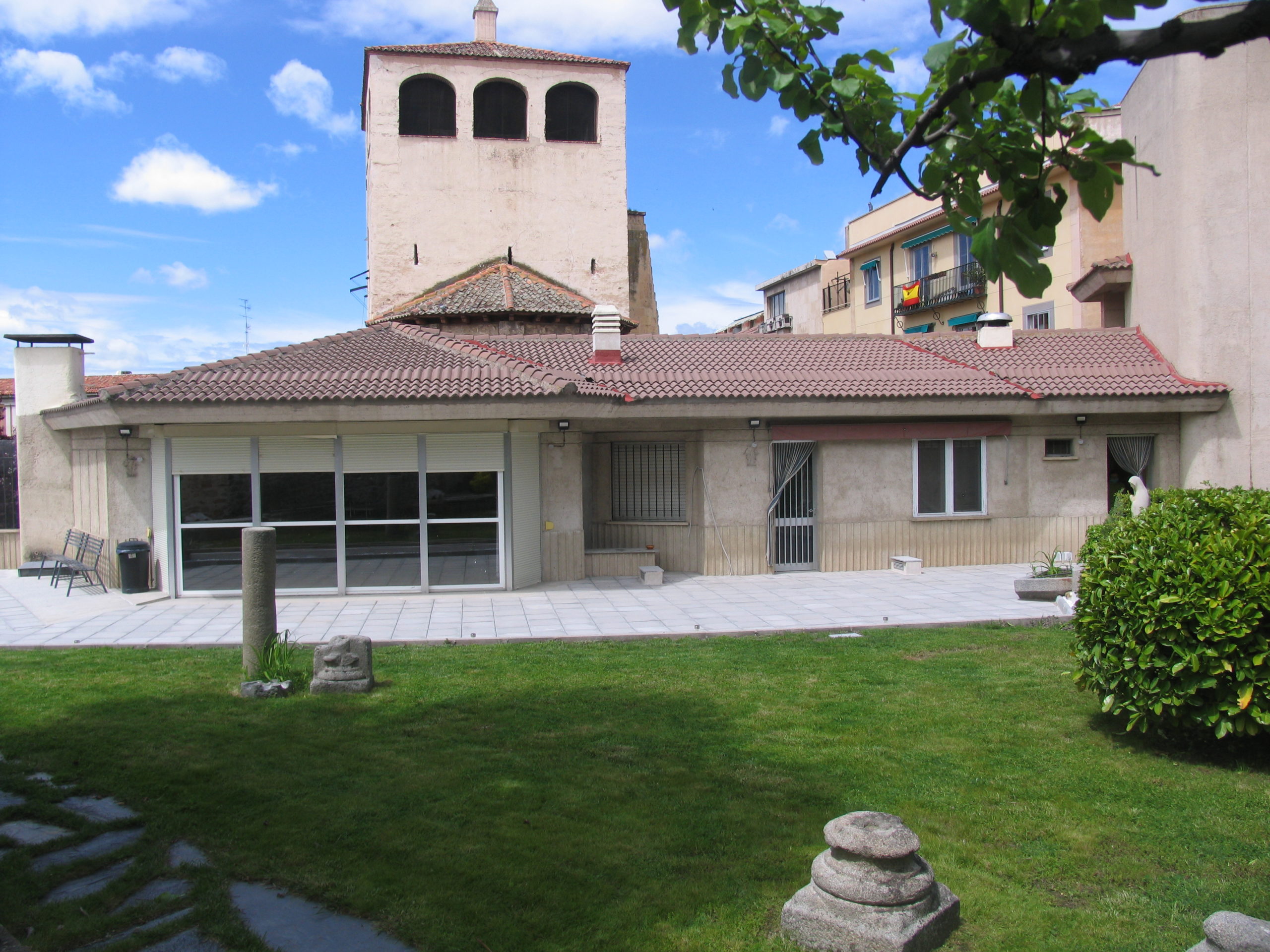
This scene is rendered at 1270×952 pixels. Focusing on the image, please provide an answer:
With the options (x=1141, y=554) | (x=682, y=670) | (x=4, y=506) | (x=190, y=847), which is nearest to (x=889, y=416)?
(x=682, y=670)

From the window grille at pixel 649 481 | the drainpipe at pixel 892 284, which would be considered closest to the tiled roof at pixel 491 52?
the drainpipe at pixel 892 284

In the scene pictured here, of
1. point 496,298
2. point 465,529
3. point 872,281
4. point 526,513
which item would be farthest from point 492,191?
point 465,529

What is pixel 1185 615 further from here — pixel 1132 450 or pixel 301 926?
pixel 1132 450

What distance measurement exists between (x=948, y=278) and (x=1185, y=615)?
29.8 meters

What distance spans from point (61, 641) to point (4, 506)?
29.8ft

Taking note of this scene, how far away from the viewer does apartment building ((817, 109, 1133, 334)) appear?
25266 millimetres

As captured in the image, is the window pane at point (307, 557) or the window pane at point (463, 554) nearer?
the window pane at point (307, 557)

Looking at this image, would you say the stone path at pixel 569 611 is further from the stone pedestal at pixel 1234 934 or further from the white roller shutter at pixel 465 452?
the stone pedestal at pixel 1234 934

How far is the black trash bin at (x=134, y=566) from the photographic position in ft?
48.9

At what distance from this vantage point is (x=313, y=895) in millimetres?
4812

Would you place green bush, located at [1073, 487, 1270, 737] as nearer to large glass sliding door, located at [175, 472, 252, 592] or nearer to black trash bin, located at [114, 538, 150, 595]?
large glass sliding door, located at [175, 472, 252, 592]

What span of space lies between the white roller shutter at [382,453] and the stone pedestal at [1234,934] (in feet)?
41.3

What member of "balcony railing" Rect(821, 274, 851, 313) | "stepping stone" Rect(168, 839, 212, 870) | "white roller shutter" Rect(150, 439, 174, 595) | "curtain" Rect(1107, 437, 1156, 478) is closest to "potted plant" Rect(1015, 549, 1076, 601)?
"curtain" Rect(1107, 437, 1156, 478)

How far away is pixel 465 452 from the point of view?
15023 millimetres
